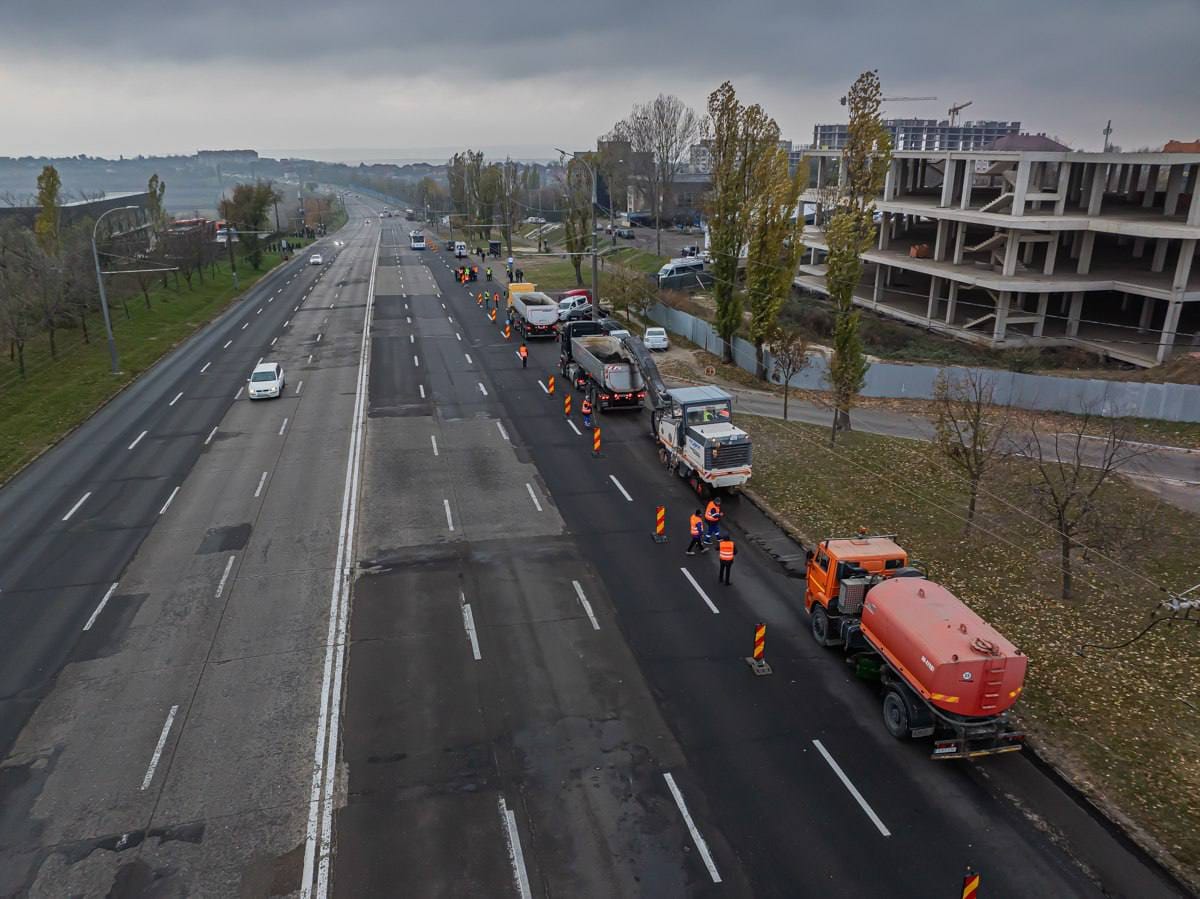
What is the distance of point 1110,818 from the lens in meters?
14.2

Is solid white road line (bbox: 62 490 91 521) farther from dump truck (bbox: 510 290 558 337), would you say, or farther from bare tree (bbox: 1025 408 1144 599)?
dump truck (bbox: 510 290 558 337)

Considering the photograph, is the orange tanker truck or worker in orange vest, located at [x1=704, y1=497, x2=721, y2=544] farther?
worker in orange vest, located at [x1=704, y1=497, x2=721, y2=544]

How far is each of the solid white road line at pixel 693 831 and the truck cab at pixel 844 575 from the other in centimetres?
579

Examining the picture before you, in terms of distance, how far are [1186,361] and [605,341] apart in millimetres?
28909

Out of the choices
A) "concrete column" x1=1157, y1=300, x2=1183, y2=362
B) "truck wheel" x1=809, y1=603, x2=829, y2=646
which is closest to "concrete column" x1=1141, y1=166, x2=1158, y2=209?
"concrete column" x1=1157, y1=300, x2=1183, y2=362

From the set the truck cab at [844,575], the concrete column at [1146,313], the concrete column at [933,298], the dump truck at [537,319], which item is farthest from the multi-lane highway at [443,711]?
the concrete column at [1146,313]

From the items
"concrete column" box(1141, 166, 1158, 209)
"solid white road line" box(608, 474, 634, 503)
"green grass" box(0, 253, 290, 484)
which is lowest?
"solid white road line" box(608, 474, 634, 503)

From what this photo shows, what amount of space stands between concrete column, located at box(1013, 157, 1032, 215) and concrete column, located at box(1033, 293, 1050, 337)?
5960mm

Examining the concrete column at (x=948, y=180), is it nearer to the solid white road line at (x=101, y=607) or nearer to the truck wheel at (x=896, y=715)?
the truck wheel at (x=896, y=715)

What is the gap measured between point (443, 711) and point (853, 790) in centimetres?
828

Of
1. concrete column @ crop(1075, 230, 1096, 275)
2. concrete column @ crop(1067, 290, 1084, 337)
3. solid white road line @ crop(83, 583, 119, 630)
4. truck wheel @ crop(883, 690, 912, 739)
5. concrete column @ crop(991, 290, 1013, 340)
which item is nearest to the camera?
truck wheel @ crop(883, 690, 912, 739)

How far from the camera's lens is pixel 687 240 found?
371 feet

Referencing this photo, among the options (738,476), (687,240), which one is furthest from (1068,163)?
(687,240)

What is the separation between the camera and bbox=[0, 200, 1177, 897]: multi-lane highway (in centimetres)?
1338
